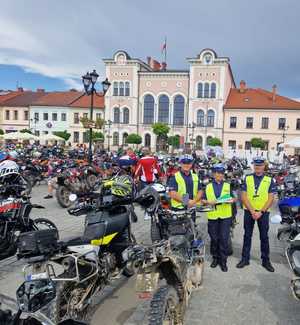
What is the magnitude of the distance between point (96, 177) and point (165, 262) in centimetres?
927

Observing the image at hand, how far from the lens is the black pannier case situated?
2.62 m

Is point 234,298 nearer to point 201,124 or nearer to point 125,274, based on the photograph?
point 125,274

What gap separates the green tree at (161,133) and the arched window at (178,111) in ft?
12.4

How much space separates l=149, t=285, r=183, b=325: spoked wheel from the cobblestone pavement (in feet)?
2.14

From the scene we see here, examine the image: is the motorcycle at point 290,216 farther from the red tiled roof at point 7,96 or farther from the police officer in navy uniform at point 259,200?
the red tiled roof at point 7,96

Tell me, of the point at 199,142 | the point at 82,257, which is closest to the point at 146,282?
the point at 82,257

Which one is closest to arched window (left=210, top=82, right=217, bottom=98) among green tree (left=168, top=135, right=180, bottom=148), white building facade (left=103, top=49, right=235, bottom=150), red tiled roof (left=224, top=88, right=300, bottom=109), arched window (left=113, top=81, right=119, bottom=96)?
white building facade (left=103, top=49, right=235, bottom=150)

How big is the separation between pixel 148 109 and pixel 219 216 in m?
50.8

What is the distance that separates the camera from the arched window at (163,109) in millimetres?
54219

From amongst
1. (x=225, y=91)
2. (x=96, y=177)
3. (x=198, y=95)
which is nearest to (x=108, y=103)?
(x=198, y=95)

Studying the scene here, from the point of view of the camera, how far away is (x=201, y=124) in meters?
51.9

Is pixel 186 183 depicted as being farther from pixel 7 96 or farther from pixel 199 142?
pixel 7 96

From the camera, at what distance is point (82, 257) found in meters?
2.91

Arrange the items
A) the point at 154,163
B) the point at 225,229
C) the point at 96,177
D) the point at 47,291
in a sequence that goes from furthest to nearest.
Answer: the point at 96,177 → the point at 154,163 → the point at 225,229 → the point at 47,291
